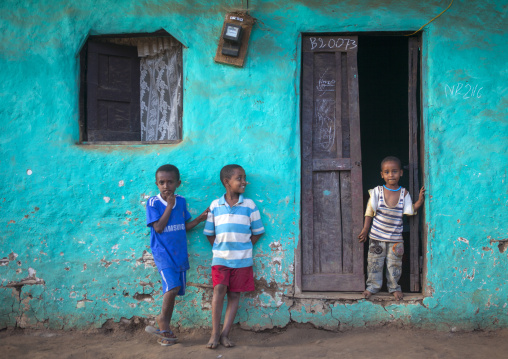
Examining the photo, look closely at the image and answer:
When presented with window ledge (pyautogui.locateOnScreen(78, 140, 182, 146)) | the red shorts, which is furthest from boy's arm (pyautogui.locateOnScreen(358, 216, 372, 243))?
window ledge (pyautogui.locateOnScreen(78, 140, 182, 146))

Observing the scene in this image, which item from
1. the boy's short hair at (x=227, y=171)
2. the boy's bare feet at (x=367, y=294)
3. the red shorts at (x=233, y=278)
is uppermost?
the boy's short hair at (x=227, y=171)

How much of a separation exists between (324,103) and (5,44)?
285 centimetres

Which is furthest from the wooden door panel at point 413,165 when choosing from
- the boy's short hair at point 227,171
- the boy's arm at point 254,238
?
the boy's short hair at point 227,171

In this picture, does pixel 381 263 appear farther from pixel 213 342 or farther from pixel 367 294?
pixel 213 342

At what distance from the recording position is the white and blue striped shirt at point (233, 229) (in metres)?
3.37

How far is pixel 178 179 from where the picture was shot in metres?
3.47

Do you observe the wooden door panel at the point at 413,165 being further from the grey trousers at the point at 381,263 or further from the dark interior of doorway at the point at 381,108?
the dark interior of doorway at the point at 381,108

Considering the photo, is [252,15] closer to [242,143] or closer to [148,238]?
[242,143]

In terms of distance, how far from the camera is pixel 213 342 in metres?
3.21

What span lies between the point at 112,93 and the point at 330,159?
209 centimetres

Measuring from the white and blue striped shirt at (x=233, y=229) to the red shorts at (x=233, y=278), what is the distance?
0.05m

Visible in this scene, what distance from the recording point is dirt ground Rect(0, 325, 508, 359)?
3109 millimetres

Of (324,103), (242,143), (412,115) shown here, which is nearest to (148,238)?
(242,143)

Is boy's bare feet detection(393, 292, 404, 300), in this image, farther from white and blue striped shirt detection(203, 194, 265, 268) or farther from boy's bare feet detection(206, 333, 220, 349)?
boy's bare feet detection(206, 333, 220, 349)
